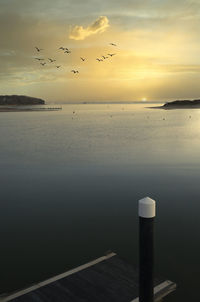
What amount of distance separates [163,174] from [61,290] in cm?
1690

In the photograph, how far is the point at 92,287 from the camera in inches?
338

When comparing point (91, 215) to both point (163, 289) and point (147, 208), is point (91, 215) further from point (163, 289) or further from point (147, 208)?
point (147, 208)

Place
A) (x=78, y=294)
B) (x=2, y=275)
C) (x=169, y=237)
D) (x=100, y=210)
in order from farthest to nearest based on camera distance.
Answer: (x=100, y=210) → (x=169, y=237) → (x=2, y=275) → (x=78, y=294)

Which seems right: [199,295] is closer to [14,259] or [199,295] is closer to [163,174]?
[14,259]

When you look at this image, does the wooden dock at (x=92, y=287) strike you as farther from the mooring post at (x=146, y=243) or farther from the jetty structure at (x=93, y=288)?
the mooring post at (x=146, y=243)

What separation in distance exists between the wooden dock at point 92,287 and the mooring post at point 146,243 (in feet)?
6.18

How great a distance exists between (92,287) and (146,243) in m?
3.47

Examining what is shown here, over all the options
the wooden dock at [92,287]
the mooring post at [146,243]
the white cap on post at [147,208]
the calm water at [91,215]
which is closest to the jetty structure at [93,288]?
the wooden dock at [92,287]

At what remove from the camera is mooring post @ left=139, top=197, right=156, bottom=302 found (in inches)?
234

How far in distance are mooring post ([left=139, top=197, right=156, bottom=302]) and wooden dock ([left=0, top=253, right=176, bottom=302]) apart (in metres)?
1.89

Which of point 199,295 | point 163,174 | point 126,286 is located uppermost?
point 163,174

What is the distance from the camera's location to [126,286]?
28.4ft

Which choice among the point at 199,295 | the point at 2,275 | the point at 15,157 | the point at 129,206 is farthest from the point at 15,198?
the point at 15,157

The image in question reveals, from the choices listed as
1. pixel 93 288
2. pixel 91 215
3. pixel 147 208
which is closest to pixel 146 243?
pixel 147 208
